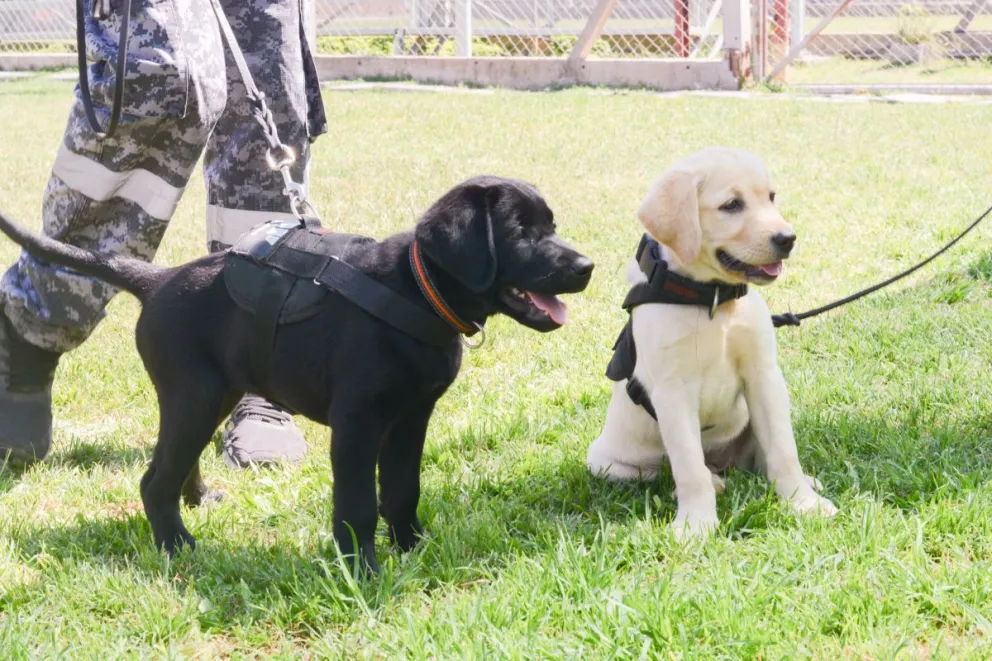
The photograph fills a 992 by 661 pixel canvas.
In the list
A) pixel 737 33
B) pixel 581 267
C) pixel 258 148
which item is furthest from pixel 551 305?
pixel 737 33

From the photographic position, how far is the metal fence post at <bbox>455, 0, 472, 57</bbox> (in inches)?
578

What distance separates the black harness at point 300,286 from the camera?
8.09ft

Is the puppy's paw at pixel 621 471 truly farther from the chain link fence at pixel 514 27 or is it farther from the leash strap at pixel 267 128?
the chain link fence at pixel 514 27

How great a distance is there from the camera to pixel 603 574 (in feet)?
8.05

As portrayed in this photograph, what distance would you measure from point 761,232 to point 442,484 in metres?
1.20

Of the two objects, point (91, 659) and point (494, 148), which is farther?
point (494, 148)

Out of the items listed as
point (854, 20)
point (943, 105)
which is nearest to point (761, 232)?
point (943, 105)

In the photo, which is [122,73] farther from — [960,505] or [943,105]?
[943,105]

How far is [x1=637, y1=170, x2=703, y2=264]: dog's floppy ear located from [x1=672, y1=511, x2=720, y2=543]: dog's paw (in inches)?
26.3

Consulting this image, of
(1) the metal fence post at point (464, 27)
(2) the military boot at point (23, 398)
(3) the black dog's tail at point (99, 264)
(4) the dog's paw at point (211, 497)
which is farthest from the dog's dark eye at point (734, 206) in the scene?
(1) the metal fence post at point (464, 27)

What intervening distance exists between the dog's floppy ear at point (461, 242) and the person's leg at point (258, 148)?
4.44ft

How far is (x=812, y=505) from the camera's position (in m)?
2.78

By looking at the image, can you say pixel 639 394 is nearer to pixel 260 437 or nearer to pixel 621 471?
pixel 621 471

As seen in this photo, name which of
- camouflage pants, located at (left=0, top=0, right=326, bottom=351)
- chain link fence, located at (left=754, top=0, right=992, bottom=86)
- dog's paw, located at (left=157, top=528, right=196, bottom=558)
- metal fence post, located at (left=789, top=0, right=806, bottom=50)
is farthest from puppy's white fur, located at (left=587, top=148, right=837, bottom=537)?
metal fence post, located at (left=789, top=0, right=806, bottom=50)
